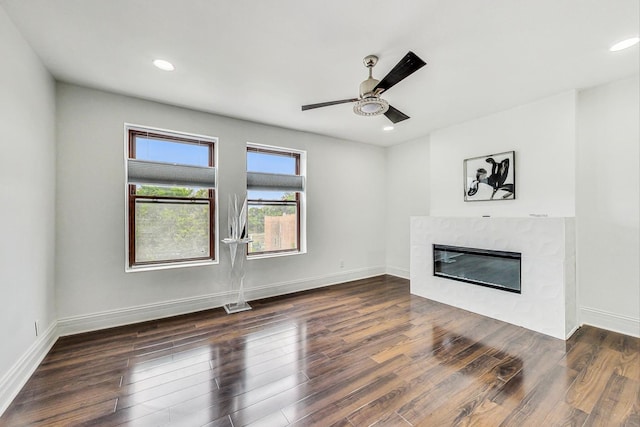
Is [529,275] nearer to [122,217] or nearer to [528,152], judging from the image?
[528,152]

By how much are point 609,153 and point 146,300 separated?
549cm

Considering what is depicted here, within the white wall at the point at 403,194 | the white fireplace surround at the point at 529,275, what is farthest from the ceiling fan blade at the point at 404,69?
the white wall at the point at 403,194

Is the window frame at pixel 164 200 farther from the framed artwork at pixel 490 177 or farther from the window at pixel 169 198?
the framed artwork at pixel 490 177

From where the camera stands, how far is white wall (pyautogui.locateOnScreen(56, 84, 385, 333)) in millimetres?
2850

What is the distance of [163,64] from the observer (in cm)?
251

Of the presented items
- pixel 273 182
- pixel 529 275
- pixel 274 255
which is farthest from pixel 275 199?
pixel 529 275

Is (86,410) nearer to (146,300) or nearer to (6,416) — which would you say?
(6,416)

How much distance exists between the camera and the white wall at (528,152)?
310 cm

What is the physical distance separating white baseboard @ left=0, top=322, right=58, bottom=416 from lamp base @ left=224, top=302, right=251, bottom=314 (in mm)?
1668

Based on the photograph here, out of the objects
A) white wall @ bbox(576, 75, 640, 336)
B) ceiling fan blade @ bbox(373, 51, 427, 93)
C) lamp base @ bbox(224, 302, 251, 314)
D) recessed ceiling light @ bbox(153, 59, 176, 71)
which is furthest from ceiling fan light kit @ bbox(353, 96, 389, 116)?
lamp base @ bbox(224, 302, 251, 314)

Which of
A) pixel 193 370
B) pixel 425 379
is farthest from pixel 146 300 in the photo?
pixel 425 379

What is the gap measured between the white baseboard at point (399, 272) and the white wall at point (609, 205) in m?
2.44

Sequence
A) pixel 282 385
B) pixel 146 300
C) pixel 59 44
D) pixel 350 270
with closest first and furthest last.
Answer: pixel 282 385 < pixel 59 44 < pixel 146 300 < pixel 350 270

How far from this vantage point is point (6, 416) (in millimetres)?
1717
